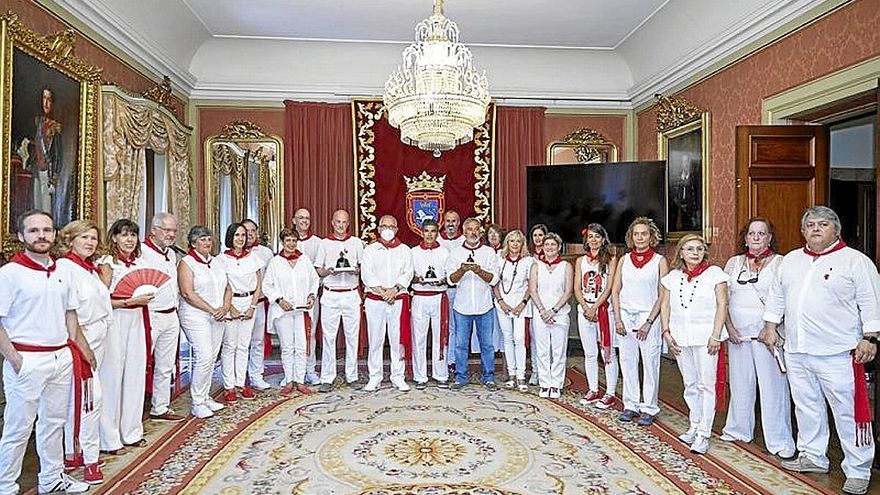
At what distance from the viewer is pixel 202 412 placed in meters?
5.78

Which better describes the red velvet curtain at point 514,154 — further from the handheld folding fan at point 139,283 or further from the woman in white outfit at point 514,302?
the handheld folding fan at point 139,283

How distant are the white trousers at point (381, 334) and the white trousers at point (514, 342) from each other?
42.7 inches

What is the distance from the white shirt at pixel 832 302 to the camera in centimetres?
414

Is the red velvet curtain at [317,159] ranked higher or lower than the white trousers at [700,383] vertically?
higher

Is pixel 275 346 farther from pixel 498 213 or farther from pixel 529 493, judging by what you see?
pixel 529 493

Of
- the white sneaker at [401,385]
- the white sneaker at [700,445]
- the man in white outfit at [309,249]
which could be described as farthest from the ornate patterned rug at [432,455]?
the man in white outfit at [309,249]

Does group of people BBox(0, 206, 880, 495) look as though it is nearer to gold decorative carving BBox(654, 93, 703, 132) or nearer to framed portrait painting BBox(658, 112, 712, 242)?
framed portrait painting BBox(658, 112, 712, 242)

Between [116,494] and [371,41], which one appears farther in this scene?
[371,41]

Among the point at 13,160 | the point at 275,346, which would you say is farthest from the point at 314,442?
the point at 275,346

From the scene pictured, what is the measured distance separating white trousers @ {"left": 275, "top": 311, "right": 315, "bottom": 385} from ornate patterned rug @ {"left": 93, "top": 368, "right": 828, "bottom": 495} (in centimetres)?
66

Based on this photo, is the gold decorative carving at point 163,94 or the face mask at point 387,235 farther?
the gold decorative carving at point 163,94

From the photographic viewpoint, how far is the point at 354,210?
9328mm

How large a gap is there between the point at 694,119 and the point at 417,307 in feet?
12.5

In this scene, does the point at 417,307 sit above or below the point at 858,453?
above
